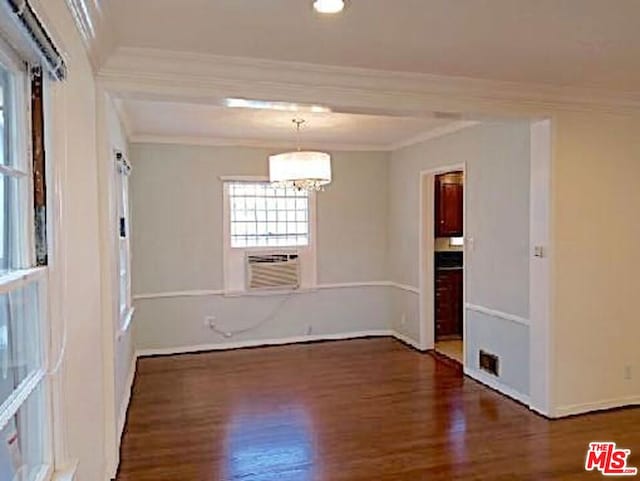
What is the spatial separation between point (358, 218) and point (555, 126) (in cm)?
325

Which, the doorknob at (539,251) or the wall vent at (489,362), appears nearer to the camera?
the doorknob at (539,251)

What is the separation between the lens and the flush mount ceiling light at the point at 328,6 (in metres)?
2.40

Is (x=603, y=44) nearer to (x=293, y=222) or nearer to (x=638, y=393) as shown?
(x=638, y=393)

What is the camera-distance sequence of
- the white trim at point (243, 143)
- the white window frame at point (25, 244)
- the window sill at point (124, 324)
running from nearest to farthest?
the white window frame at point (25, 244) < the window sill at point (124, 324) < the white trim at point (243, 143)

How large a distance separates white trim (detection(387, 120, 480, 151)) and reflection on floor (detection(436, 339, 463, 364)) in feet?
7.82

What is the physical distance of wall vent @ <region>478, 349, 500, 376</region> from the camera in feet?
16.2

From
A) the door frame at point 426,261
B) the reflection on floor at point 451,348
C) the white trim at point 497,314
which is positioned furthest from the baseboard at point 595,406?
the door frame at point 426,261

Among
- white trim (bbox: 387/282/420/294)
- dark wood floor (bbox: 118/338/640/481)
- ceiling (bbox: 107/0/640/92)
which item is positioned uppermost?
ceiling (bbox: 107/0/640/92)

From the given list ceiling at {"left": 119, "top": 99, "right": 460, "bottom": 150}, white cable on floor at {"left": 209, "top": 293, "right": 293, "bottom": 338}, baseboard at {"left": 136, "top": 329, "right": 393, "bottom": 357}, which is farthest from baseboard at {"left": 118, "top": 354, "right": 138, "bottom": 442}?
ceiling at {"left": 119, "top": 99, "right": 460, "bottom": 150}

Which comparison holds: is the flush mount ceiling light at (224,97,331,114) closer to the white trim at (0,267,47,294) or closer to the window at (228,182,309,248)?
the white trim at (0,267,47,294)

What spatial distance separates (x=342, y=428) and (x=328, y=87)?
2367 mm

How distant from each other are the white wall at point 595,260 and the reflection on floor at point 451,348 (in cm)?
173

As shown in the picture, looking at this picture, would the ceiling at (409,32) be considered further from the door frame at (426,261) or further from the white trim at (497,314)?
the door frame at (426,261)

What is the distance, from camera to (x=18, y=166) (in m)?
1.76
